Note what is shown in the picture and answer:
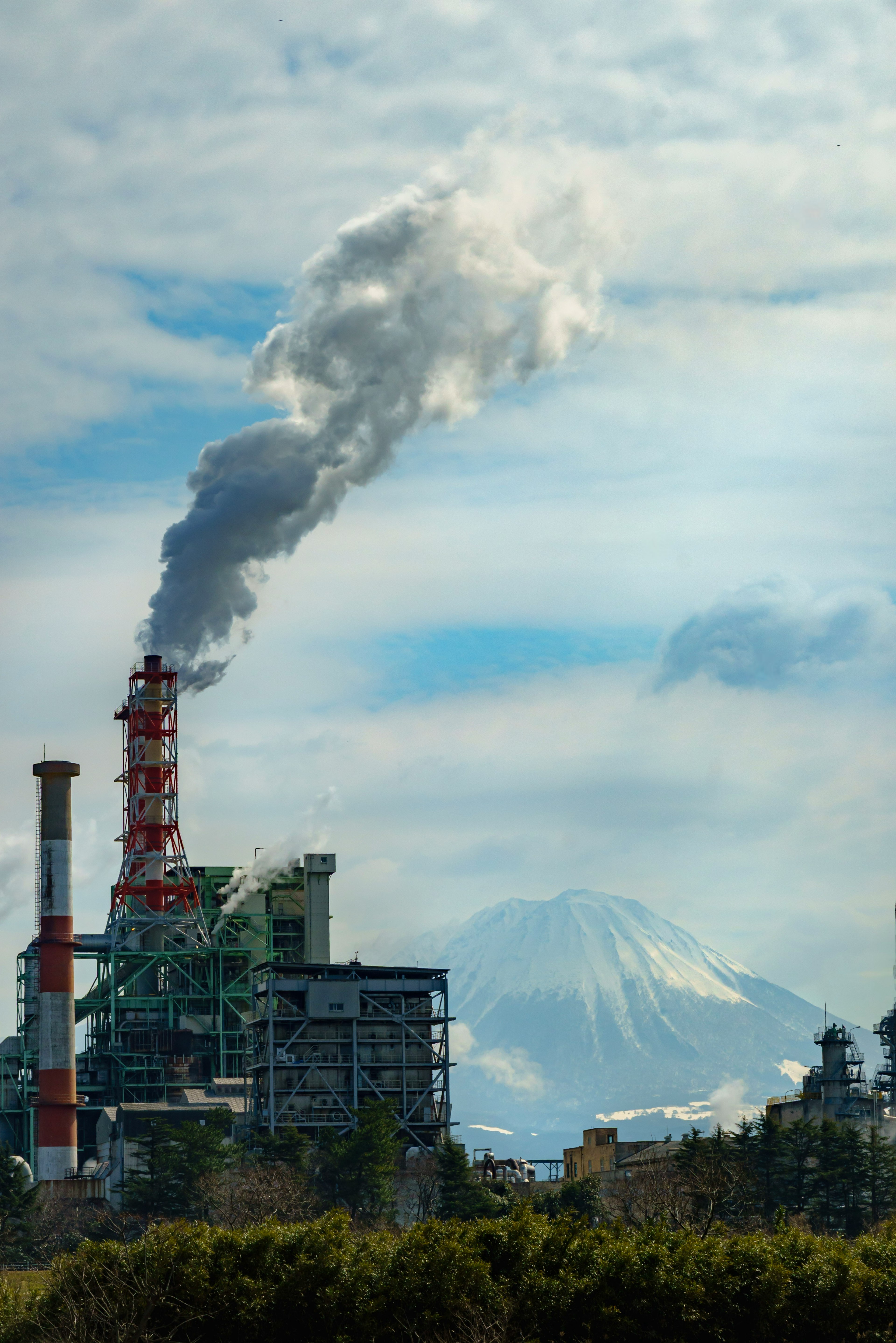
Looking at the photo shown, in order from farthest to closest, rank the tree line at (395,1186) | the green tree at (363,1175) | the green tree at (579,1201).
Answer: the green tree at (363,1175) → the green tree at (579,1201) → the tree line at (395,1186)

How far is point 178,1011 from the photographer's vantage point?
Result: 14712 cm

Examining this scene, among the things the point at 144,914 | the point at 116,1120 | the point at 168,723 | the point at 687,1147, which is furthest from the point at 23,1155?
the point at 687,1147

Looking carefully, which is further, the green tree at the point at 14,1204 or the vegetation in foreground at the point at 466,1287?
the green tree at the point at 14,1204

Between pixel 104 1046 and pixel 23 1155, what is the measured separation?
11702mm

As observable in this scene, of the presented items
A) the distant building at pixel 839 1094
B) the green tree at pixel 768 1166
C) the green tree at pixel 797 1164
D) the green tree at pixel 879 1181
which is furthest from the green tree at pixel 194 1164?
the distant building at pixel 839 1094

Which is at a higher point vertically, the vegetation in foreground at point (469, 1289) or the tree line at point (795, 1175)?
the vegetation in foreground at point (469, 1289)

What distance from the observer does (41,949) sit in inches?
5276

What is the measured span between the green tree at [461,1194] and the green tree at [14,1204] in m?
26.3

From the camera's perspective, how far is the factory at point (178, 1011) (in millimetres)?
132750

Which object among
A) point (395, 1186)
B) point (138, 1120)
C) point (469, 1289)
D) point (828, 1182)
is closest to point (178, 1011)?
point (138, 1120)

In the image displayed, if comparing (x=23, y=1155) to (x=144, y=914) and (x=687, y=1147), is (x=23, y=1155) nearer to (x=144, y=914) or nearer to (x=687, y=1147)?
(x=144, y=914)

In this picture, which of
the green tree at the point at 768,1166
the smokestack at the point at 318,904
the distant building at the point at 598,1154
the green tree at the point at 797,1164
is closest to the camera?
the green tree at the point at 768,1166

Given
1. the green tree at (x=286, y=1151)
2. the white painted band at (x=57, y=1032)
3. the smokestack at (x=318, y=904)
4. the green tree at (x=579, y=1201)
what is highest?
the smokestack at (x=318, y=904)

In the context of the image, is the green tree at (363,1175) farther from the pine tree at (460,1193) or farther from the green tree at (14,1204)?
the green tree at (14,1204)
